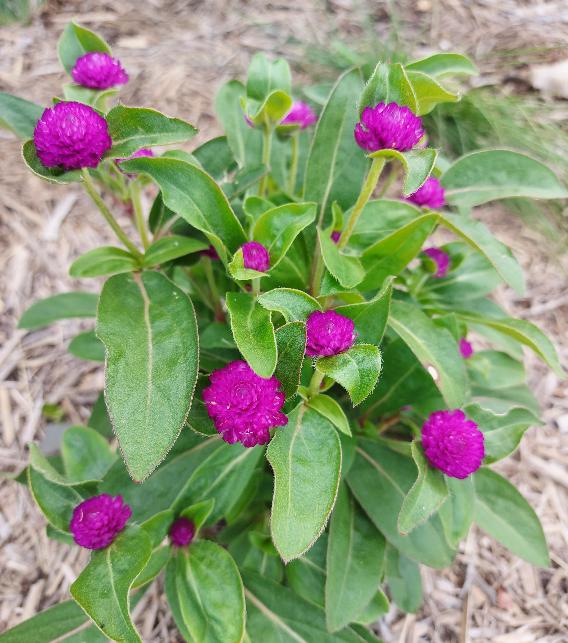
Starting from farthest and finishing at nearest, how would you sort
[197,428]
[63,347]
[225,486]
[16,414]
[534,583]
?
A: [63,347], [16,414], [534,583], [225,486], [197,428]

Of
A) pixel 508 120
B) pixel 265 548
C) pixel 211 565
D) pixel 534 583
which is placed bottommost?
pixel 534 583

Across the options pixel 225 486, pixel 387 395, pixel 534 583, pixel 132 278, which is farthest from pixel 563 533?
pixel 132 278

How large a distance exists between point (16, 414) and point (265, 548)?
0.93 m

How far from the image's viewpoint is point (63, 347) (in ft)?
6.76

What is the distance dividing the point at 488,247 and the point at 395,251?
0.72 ft

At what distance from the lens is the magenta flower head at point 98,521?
1106 millimetres

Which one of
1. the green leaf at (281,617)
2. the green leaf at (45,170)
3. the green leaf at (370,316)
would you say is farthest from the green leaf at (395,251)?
the green leaf at (281,617)

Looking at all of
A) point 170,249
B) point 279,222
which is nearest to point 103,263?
point 170,249

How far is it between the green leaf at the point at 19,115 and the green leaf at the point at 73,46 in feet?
0.56

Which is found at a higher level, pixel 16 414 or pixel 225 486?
pixel 225 486

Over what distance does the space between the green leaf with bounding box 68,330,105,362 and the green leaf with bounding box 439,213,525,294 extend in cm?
90

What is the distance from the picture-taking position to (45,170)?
108 cm

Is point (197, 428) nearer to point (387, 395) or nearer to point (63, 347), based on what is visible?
point (387, 395)

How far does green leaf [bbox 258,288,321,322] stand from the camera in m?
1.04
